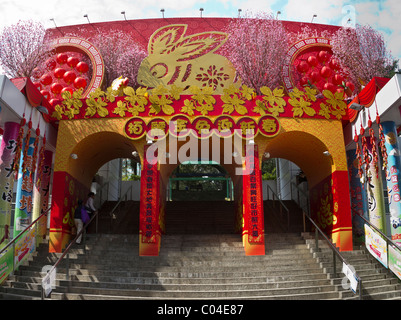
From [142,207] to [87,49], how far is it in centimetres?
643

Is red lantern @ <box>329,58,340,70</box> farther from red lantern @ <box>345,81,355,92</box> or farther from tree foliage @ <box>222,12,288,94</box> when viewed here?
tree foliage @ <box>222,12,288,94</box>

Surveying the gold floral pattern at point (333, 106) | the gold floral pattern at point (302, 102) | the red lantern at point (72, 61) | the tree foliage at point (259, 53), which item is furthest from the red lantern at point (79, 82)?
the gold floral pattern at point (333, 106)

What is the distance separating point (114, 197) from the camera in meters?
18.3

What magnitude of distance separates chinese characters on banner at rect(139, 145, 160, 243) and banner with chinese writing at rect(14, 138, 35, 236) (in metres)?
2.93

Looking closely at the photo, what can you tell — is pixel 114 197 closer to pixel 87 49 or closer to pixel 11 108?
pixel 87 49

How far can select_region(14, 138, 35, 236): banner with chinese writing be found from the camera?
1079 cm

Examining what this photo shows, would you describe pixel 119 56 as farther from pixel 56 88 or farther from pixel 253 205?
pixel 253 205

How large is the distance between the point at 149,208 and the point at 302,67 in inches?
297

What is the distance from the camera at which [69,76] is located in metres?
13.9

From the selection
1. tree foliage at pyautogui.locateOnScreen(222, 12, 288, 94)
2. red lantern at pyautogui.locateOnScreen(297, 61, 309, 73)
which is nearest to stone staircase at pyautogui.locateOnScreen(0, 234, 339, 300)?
tree foliage at pyautogui.locateOnScreen(222, 12, 288, 94)

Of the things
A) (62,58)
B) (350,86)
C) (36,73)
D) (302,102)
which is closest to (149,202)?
(302,102)

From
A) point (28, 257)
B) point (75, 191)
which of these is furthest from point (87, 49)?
point (28, 257)

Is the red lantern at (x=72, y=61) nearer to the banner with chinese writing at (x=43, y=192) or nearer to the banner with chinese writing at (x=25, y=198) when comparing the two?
the banner with chinese writing at (x=43, y=192)

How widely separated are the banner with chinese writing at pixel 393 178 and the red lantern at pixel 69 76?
9670mm
